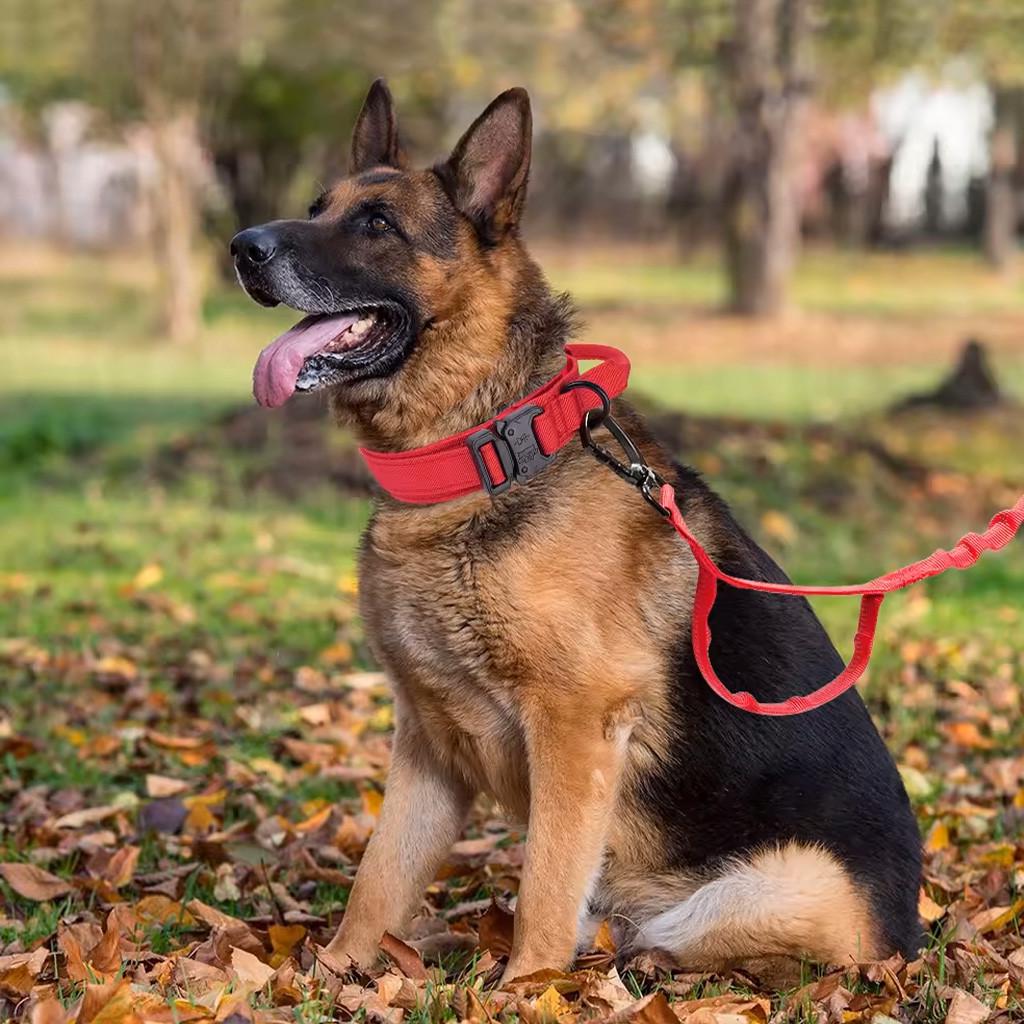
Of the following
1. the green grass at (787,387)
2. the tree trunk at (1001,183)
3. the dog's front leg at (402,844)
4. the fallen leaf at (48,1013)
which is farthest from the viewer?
the tree trunk at (1001,183)

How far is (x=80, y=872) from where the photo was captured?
16.1ft

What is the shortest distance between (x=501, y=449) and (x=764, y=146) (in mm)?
17830

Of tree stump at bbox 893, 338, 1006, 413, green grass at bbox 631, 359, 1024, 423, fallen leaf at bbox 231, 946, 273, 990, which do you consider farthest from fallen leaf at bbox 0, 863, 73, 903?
tree stump at bbox 893, 338, 1006, 413

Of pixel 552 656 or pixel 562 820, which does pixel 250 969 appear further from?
pixel 552 656

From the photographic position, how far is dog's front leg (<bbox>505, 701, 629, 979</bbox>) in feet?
12.2

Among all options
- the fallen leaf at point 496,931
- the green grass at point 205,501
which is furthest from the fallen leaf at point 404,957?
the green grass at point 205,501

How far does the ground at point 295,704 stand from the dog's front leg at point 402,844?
0.13 meters

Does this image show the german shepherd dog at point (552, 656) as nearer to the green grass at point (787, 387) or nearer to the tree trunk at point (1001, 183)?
the green grass at point (787, 387)

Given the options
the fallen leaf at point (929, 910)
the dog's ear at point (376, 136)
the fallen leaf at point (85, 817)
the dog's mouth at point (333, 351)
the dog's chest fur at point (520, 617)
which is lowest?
the fallen leaf at point (929, 910)

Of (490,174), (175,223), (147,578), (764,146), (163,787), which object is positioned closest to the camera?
(490,174)

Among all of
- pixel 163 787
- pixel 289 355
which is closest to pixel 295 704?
pixel 163 787

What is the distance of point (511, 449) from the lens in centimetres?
388

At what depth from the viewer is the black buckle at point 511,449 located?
387 centimetres

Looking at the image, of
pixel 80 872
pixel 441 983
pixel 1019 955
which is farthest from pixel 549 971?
pixel 80 872
